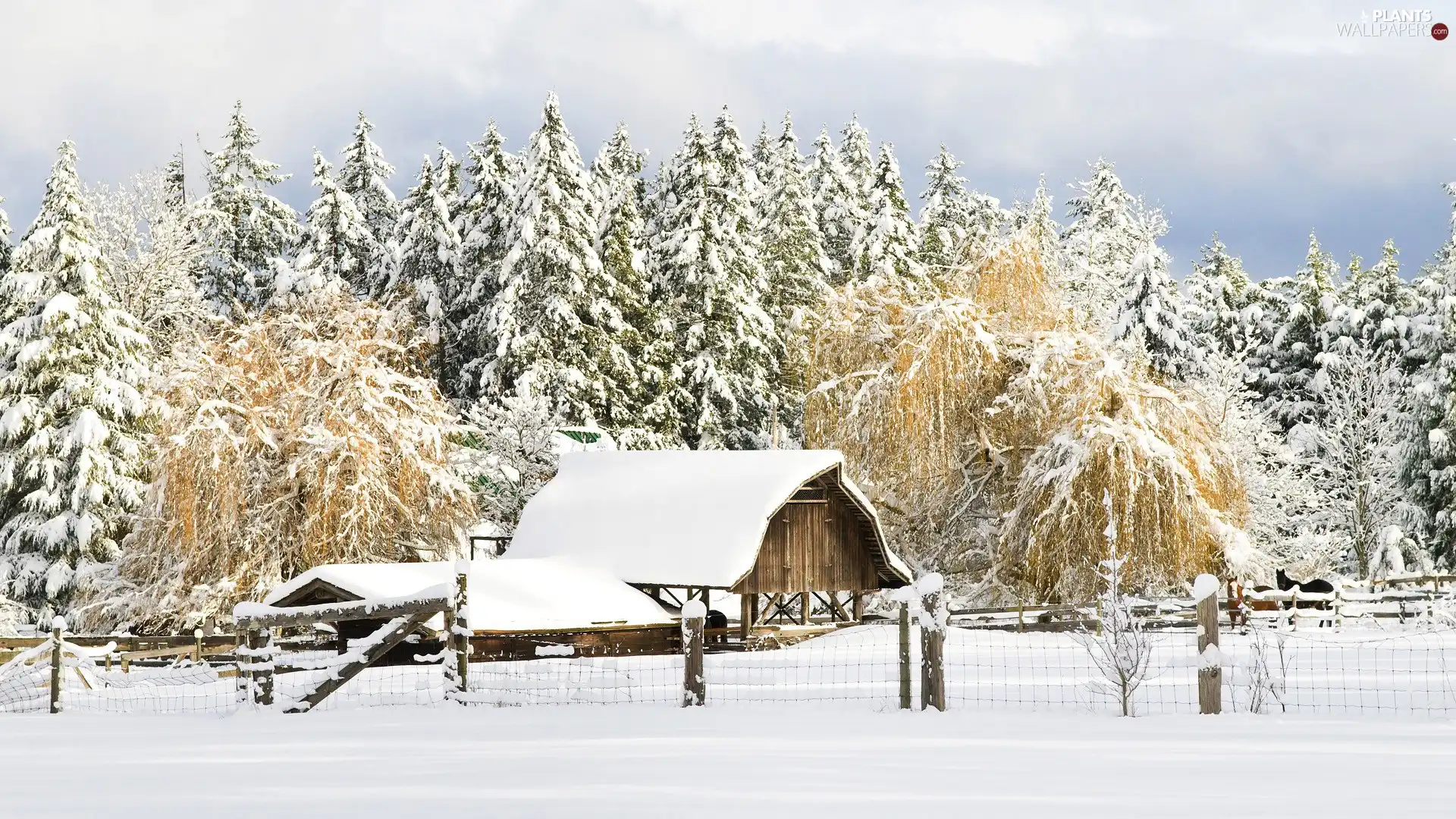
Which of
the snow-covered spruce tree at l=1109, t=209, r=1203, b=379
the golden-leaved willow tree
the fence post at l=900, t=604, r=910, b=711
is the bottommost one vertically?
the fence post at l=900, t=604, r=910, b=711

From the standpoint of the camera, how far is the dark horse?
1160 inches

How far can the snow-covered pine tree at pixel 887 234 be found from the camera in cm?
5450

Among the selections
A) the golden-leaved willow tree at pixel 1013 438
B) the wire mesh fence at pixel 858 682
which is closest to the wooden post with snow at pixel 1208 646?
the wire mesh fence at pixel 858 682

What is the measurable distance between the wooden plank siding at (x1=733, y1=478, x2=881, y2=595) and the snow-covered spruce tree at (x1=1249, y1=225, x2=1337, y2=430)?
29.3 m

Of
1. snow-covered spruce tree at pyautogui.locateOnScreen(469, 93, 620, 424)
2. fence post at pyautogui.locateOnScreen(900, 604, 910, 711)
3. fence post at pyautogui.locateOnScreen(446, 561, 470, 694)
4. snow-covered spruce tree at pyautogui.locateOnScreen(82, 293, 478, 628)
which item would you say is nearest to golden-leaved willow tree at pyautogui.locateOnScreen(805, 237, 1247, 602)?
snow-covered spruce tree at pyautogui.locateOnScreen(82, 293, 478, 628)

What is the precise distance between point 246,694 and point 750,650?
1397 cm

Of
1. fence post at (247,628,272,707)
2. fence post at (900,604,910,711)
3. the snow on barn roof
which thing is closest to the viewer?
fence post at (900,604,910,711)

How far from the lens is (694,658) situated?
40.8ft

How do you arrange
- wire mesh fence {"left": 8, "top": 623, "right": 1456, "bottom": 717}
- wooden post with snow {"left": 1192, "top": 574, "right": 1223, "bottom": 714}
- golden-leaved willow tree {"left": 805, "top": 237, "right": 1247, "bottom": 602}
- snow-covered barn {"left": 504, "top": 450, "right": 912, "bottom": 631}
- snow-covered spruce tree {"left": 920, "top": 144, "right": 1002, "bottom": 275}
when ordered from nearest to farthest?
wooden post with snow {"left": 1192, "top": 574, "right": 1223, "bottom": 714}
wire mesh fence {"left": 8, "top": 623, "right": 1456, "bottom": 717}
snow-covered barn {"left": 504, "top": 450, "right": 912, "bottom": 631}
golden-leaved willow tree {"left": 805, "top": 237, "right": 1247, "bottom": 602}
snow-covered spruce tree {"left": 920, "top": 144, "right": 1002, "bottom": 275}

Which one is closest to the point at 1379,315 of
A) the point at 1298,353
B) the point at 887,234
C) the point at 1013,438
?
the point at 1298,353

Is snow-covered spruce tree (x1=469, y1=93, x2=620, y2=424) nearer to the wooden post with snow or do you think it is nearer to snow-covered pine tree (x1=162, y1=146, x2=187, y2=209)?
snow-covered pine tree (x1=162, y1=146, x2=187, y2=209)

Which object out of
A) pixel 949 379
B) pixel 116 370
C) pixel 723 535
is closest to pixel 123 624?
pixel 116 370

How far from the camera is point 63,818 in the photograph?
725cm

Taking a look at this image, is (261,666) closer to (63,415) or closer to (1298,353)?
(63,415)
